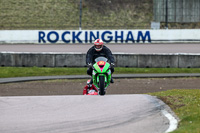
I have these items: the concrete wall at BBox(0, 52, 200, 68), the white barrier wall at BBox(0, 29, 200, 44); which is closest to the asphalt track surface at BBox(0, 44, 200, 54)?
the white barrier wall at BBox(0, 29, 200, 44)

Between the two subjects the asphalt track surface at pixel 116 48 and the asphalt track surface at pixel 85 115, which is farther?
the asphalt track surface at pixel 116 48

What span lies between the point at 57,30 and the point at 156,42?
837 centimetres

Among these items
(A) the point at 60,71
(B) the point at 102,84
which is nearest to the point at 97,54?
(B) the point at 102,84

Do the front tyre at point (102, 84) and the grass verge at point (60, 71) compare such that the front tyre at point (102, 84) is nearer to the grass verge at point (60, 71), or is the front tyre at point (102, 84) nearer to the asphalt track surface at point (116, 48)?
the grass verge at point (60, 71)

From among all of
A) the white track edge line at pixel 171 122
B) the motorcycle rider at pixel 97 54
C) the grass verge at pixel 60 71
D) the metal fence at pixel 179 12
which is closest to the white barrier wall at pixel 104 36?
the metal fence at pixel 179 12

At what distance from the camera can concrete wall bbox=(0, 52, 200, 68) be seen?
76.9 feet

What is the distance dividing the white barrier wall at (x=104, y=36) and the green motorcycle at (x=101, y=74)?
2604cm

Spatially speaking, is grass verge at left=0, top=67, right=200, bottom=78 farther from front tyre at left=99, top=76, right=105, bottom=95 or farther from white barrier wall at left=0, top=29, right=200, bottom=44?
white barrier wall at left=0, top=29, right=200, bottom=44

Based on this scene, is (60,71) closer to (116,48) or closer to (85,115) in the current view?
(116,48)

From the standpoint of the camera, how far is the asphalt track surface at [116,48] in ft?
104

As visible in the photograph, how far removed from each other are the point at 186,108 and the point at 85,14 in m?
36.8

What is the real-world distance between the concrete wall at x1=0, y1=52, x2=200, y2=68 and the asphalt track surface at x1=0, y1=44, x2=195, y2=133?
13357mm

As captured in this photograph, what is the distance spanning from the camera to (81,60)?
23703 millimetres

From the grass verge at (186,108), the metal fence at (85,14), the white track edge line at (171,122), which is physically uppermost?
the metal fence at (85,14)
